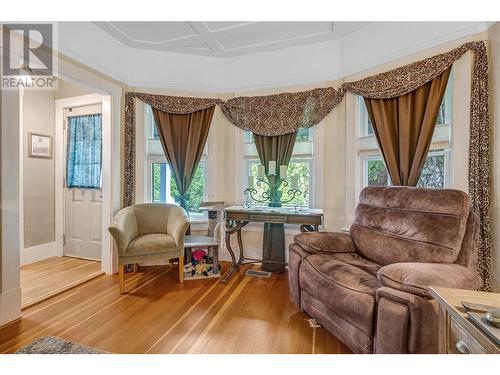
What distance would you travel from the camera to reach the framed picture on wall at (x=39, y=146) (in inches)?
130

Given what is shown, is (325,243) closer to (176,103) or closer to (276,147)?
(276,147)

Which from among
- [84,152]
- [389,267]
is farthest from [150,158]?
[389,267]

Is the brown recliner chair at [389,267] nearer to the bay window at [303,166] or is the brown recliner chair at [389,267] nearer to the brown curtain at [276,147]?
the bay window at [303,166]

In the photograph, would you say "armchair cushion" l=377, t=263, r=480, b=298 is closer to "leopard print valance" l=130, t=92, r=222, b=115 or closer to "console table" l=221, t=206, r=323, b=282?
"console table" l=221, t=206, r=323, b=282

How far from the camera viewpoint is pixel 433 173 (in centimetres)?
238

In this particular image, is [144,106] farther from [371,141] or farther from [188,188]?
[371,141]

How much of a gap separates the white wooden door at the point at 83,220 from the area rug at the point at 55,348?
71.3 inches

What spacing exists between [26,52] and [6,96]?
18.3 inches

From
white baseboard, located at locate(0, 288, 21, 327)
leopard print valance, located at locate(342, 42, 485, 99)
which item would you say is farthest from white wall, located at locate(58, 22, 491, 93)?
white baseboard, located at locate(0, 288, 21, 327)

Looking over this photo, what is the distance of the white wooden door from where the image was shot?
3.40 m

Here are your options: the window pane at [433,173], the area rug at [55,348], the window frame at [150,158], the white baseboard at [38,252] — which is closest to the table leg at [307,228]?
the window pane at [433,173]

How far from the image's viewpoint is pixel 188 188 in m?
3.34
